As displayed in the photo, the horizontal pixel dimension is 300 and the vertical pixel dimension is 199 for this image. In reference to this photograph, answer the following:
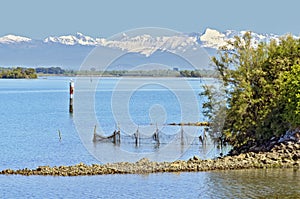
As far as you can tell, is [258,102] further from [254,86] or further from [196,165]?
[196,165]

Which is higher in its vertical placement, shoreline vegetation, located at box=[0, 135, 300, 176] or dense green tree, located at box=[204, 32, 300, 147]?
dense green tree, located at box=[204, 32, 300, 147]

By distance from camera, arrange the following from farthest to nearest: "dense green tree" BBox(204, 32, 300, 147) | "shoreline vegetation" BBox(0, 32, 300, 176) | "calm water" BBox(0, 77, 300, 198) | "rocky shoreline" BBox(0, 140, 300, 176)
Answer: "dense green tree" BBox(204, 32, 300, 147)
"shoreline vegetation" BBox(0, 32, 300, 176)
"rocky shoreline" BBox(0, 140, 300, 176)
"calm water" BBox(0, 77, 300, 198)

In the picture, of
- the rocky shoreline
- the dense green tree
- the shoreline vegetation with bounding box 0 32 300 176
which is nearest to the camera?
the rocky shoreline

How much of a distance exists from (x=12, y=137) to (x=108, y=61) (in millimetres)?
17497

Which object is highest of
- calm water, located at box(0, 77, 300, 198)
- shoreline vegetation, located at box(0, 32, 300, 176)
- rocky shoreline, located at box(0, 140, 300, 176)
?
shoreline vegetation, located at box(0, 32, 300, 176)

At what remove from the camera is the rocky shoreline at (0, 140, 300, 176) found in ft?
129

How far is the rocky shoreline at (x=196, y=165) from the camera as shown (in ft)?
129

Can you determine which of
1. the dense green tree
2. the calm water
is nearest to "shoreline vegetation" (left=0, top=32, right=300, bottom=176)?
the dense green tree

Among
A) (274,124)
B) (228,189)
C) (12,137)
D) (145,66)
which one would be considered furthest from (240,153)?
(12,137)

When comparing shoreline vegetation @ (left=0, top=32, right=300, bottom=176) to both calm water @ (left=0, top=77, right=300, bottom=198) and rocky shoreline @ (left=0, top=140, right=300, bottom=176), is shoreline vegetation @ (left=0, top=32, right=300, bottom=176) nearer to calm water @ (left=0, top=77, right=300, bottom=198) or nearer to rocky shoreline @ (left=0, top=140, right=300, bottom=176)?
rocky shoreline @ (left=0, top=140, right=300, bottom=176)

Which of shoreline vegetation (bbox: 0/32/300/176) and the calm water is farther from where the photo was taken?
shoreline vegetation (bbox: 0/32/300/176)

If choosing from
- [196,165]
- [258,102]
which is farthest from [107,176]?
[258,102]

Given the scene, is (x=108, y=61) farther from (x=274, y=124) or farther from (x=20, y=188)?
(x=20, y=188)

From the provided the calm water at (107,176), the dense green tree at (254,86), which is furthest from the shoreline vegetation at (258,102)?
the calm water at (107,176)
